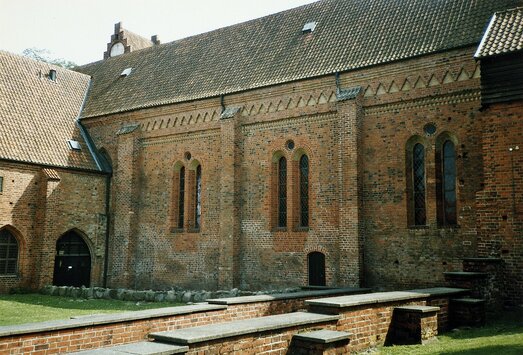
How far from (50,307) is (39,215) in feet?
21.6

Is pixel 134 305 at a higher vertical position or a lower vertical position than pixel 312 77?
lower

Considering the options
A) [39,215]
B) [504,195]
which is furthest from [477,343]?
[39,215]

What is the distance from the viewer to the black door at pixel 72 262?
23067 millimetres

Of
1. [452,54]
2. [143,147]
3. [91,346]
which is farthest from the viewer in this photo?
[143,147]

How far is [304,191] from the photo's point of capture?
19.7 meters

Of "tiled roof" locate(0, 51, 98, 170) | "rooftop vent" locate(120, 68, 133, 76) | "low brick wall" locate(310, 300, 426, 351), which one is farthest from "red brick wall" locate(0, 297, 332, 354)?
"rooftop vent" locate(120, 68, 133, 76)

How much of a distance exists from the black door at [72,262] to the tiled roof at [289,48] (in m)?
6.64

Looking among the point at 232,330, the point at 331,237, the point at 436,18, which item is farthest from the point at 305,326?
the point at 436,18

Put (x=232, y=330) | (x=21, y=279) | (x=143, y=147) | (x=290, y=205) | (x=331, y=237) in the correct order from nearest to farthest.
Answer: (x=232, y=330) < (x=331, y=237) < (x=290, y=205) < (x=21, y=279) < (x=143, y=147)

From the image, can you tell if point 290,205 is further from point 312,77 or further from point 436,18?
point 436,18

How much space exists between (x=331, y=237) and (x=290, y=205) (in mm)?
2279

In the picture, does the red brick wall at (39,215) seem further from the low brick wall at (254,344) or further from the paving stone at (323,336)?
the paving stone at (323,336)

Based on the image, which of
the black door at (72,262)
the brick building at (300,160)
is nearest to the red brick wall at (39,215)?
the brick building at (300,160)

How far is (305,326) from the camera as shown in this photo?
810 cm
